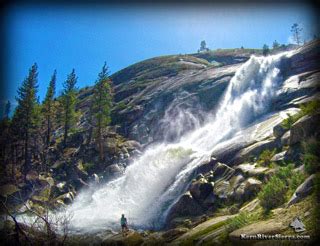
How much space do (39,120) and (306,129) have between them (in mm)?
30444

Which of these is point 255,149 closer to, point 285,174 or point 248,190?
point 248,190

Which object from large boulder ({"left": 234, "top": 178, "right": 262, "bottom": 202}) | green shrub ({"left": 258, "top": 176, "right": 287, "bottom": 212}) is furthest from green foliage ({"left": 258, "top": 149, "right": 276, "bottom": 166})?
green shrub ({"left": 258, "top": 176, "right": 287, "bottom": 212})

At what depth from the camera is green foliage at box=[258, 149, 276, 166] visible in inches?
632

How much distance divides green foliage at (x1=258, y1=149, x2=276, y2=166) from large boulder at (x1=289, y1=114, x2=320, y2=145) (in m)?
1.74

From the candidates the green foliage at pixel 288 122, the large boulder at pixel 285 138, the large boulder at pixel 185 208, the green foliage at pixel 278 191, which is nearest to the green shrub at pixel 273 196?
the green foliage at pixel 278 191

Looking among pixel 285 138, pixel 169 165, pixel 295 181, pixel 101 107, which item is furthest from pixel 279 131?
pixel 101 107

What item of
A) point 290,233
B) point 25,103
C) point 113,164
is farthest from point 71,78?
point 290,233

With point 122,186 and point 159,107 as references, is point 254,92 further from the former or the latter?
point 122,186

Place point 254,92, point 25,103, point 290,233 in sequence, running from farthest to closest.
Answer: point 25,103 → point 254,92 → point 290,233

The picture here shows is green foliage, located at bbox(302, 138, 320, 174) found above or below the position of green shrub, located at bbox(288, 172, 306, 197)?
above

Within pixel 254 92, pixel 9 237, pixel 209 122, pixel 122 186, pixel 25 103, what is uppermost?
pixel 25 103

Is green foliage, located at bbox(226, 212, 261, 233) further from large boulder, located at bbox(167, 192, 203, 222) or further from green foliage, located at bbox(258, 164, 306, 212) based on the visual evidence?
large boulder, located at bbox(167, 192, 203, 222)

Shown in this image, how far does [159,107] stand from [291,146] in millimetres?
23641

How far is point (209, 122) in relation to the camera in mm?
32719
